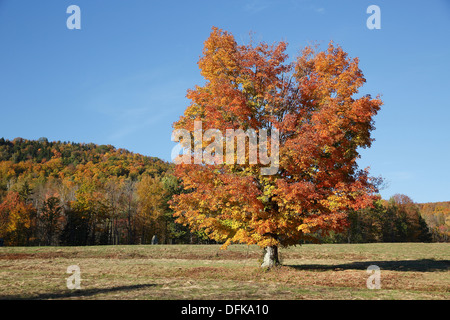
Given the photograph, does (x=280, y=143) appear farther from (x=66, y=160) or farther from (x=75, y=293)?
(x=66, y=160)

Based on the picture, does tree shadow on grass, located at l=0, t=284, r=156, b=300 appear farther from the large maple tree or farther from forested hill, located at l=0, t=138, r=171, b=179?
forested hill, located at l=0, t=138, r=171, b=179

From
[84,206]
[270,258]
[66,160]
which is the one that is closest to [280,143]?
[270,258]

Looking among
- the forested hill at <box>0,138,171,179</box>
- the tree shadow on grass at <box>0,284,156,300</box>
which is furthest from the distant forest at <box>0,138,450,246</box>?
the tree shadow on grass at <box>0,284,156,300</box>

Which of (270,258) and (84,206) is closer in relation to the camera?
(270,258)

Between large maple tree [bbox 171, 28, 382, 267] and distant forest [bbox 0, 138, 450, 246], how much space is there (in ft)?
14.7

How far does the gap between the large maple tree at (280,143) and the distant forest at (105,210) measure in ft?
14.7

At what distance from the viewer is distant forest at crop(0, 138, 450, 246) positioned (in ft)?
205

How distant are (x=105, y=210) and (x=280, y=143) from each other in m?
53.7

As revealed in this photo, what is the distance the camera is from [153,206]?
70.4m

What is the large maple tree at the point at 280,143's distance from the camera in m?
16.1

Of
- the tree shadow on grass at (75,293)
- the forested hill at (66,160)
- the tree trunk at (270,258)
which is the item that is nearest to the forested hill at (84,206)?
the forested hill at (66,160)

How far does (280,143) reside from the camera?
17609 mm
